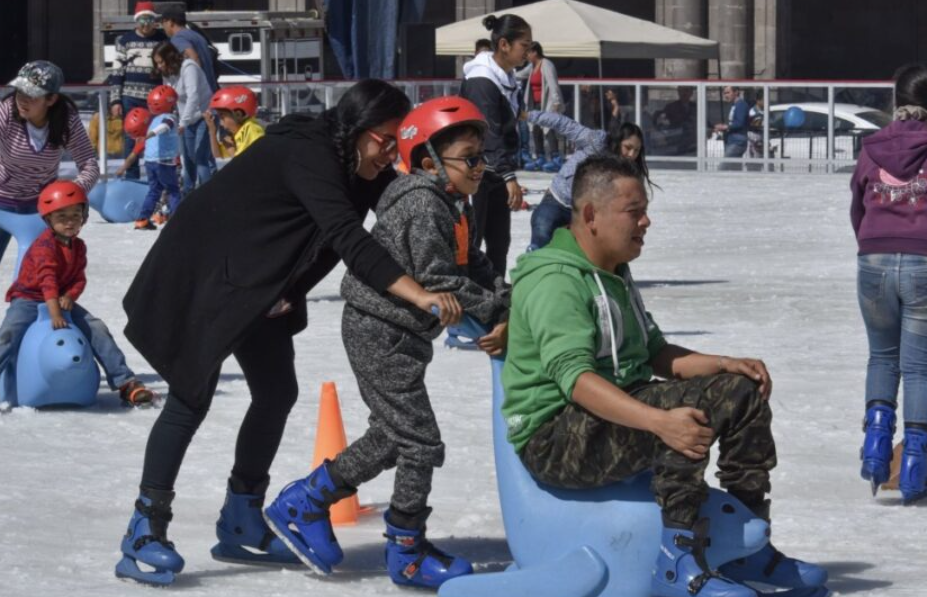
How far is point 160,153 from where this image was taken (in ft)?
58.8

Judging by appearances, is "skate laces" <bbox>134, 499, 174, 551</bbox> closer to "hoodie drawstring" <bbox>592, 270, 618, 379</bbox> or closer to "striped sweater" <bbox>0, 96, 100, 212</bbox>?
"hoodie drawstring" <bbox>592, 270, 618, 379</bbox>

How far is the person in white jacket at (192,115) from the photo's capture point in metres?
18.0

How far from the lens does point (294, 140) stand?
586 centimetres

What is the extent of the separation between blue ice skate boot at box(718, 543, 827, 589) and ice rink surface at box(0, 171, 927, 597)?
0.29m

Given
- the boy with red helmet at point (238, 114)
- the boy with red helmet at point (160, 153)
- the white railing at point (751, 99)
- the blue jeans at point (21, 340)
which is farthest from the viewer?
the white railing at point (751, 99)

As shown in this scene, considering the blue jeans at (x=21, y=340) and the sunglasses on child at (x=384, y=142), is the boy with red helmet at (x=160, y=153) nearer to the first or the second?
the blue jeans at (x=21, y=340)

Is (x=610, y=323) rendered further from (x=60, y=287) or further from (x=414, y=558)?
(x=60, y=287)

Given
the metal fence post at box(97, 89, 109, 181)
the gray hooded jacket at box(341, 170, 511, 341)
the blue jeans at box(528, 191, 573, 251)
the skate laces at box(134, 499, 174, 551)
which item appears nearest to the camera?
the gray hooded jacket at box(341, 170, 511, 341)

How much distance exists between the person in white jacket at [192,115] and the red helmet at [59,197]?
879cm

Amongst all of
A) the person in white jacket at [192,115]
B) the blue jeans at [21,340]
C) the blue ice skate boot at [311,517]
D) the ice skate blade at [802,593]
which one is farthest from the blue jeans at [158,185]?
the ice skate blade at [802,593]

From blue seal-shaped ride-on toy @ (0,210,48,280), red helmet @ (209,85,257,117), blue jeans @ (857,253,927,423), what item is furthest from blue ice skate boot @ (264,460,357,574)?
red helmet @ (209,85,257,117)

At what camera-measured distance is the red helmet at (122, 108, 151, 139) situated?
64.2ft

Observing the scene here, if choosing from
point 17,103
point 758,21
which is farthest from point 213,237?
point 758,21

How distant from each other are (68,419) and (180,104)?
977cm
